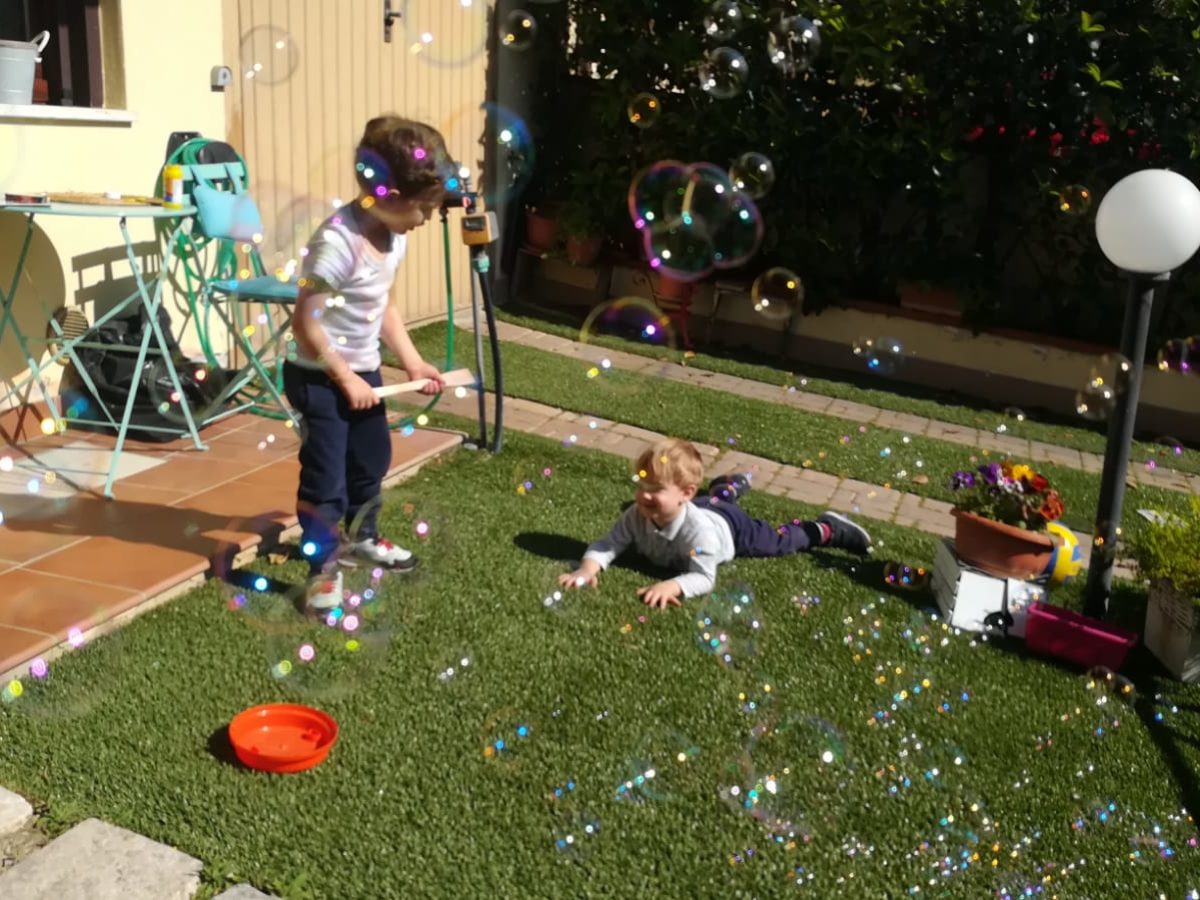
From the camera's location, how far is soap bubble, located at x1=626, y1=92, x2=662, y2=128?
8.05 metres

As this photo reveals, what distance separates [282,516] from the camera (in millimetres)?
4020

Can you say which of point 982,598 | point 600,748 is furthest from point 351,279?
point 982,598

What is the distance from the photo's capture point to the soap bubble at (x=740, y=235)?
8302 millimetres

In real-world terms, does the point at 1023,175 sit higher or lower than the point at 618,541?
higher

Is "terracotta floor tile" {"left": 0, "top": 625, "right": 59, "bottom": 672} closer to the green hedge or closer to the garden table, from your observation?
the garden table

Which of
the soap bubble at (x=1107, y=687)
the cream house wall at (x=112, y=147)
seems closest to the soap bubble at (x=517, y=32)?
the cream house wall at (x=112, y=147)

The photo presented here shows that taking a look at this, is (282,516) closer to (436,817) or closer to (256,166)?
(436,817)

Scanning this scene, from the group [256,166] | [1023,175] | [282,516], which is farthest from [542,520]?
[1023,175]

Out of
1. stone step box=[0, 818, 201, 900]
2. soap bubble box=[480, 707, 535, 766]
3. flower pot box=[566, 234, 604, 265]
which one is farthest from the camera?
flower pot box=[566, 234, 604, 265]

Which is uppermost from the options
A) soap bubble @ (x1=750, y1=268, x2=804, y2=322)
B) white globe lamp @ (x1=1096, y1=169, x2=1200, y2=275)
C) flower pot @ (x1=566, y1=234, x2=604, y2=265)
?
white globe lamp @ (x1=1096, y1=169, x2=1200, y2=275)

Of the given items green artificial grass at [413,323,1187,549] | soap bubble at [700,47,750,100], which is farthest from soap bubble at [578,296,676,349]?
soap bubble at [700,47,750,100]

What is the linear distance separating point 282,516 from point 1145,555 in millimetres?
3016

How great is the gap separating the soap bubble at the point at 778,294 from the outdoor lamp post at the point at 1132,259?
4374 mm

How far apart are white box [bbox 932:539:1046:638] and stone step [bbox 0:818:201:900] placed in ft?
A: 8.27
